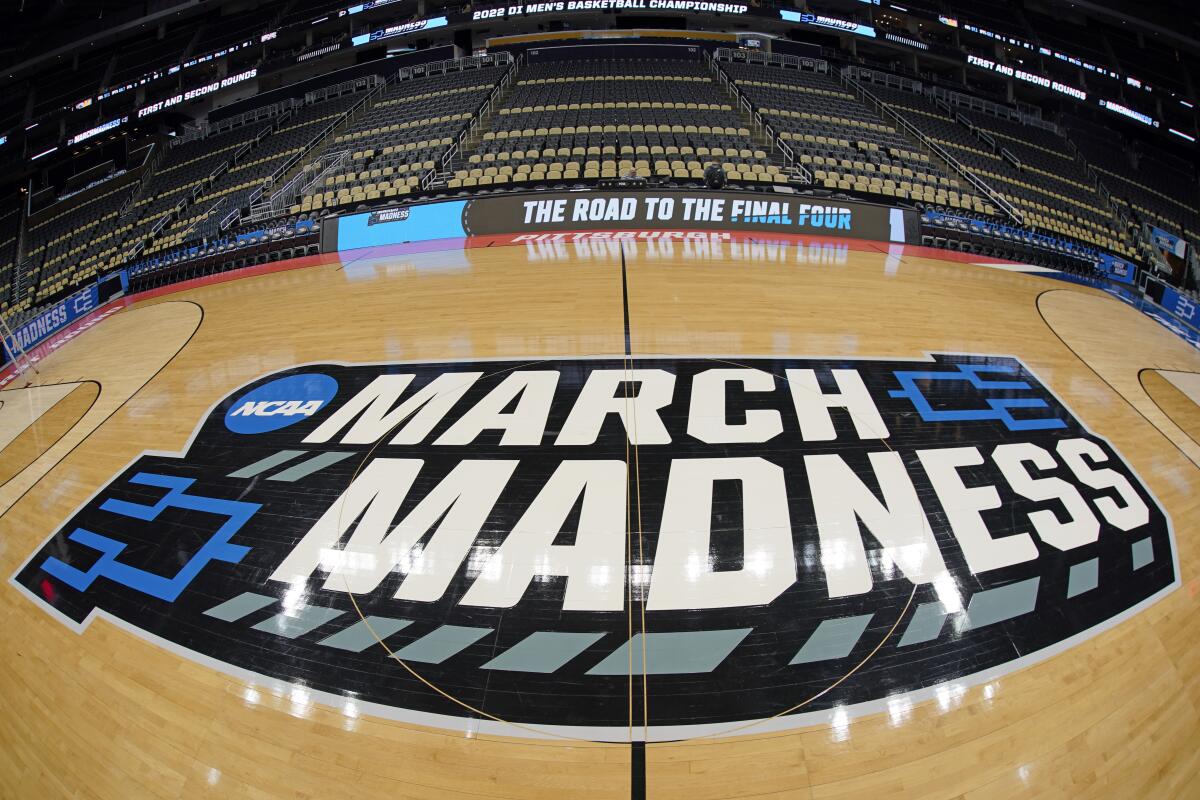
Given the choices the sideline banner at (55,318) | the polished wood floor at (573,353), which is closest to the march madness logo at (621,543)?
the polished wood floor at (573,353)

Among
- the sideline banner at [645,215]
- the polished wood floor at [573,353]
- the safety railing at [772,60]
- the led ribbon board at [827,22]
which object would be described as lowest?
the polished wood floor at [573,353]

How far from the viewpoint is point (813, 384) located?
208 inches

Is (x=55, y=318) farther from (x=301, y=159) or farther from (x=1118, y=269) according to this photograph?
(x=1118, y=269)

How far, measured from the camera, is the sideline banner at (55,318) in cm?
1016

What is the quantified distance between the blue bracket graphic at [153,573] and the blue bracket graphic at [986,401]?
5.84m

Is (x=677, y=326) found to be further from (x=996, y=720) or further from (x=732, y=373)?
(x=996, y=720)

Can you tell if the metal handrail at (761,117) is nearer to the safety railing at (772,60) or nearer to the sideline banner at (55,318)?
the safety railing at (772,60)

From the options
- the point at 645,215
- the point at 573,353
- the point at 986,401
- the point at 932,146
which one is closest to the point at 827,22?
the point at 932,146

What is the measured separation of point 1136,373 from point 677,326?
226 inches

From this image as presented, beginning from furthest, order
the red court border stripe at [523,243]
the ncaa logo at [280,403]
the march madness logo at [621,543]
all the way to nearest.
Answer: the red court border stripe at [523,243], the ncaa logo at [280,403], the march madness logo at [621,543]

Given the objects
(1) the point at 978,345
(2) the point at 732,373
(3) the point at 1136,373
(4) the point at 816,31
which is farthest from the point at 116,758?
(4) the point at 816,31

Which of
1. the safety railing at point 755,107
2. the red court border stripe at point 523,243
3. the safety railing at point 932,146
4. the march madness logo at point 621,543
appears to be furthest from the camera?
the safety railing at point 932,146

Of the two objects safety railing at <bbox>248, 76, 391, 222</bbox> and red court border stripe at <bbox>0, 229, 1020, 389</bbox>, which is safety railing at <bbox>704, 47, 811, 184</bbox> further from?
safety railing at <bbox>248, 76, 391, 222</bbox>

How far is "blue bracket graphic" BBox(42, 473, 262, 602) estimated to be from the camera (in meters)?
3.71
